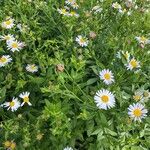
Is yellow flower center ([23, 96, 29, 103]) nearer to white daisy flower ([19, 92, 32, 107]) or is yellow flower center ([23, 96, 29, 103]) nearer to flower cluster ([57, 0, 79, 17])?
white daisy flower ([19, 92, 32, 107])

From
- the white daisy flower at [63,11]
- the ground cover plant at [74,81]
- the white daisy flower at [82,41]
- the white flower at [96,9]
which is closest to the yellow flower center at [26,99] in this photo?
the ground cover plant at [74,81]

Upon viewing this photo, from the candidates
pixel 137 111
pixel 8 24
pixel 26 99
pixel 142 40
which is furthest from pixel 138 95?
pixel 8 24

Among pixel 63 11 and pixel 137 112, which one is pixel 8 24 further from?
pixel 137 112

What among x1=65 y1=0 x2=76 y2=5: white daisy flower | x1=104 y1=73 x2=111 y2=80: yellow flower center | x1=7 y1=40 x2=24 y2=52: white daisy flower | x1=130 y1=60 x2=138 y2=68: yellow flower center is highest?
x1=65 y1=0 x2=76 y2=5: white daisy flower

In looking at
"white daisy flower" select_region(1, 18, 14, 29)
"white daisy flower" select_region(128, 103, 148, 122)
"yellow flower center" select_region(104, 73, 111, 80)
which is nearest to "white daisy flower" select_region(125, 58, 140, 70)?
"yellow flower center" select_region(104, 73, 111, 80)

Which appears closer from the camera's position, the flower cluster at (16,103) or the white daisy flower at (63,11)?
the flower cluster at (16,103)

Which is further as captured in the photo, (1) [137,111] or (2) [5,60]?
(2) [5,60]

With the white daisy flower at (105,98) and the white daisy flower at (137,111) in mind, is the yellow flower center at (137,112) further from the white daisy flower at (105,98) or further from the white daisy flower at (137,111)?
the white daisy flower at (105,98)

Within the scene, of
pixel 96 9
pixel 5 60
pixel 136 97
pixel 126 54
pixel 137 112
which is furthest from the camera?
pixel 96 9
